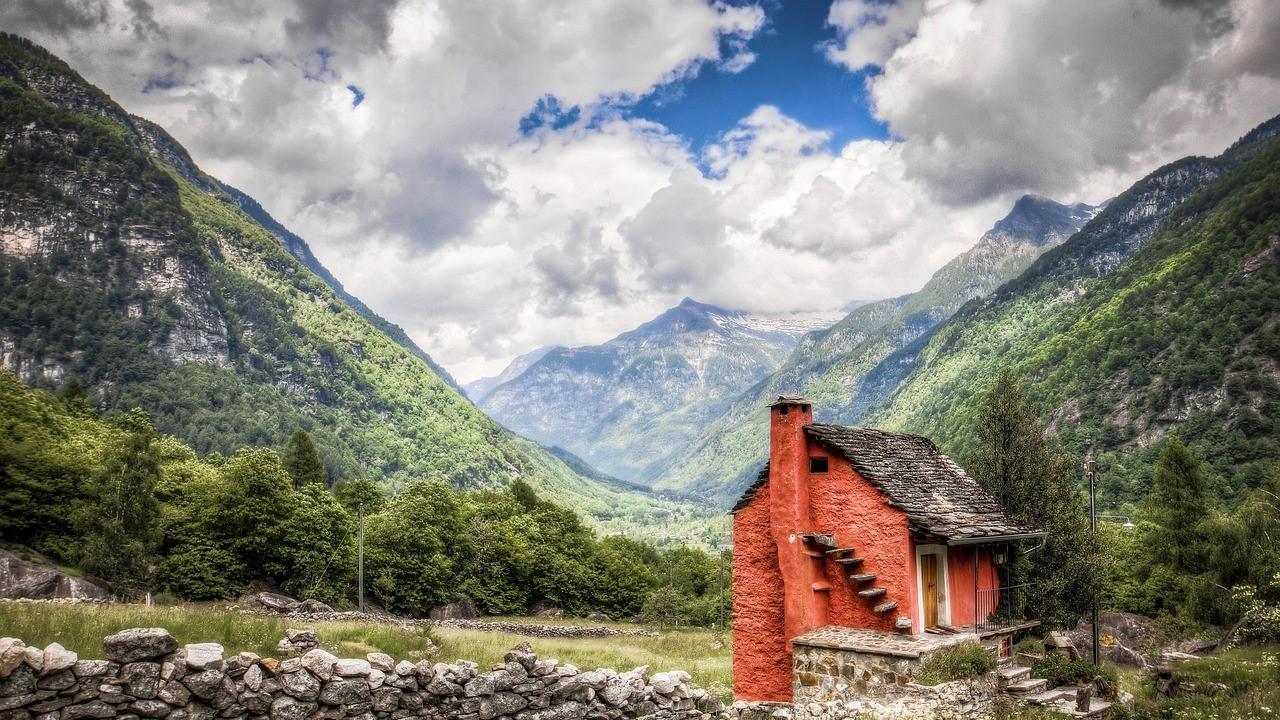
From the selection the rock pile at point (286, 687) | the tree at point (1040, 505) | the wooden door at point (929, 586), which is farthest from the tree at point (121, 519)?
the tree at point (1040, 505)

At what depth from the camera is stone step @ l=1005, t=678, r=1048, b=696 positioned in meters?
17.8

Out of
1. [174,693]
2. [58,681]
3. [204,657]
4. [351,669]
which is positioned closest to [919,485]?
[351,669]

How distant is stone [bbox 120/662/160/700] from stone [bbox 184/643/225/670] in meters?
0.41

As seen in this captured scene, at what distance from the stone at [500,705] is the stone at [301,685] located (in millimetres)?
2702

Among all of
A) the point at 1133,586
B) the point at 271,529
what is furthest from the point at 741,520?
the point at 1133,586

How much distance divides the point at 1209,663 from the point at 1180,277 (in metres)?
209

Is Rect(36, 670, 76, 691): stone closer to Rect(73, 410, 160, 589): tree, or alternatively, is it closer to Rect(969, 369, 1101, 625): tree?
Rect(969, 369, 1101, 625): tree

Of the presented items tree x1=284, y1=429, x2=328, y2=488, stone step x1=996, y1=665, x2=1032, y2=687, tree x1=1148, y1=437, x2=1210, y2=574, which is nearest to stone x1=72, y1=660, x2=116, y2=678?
stone step x1=996, y1=665, x2=1032, y2=687

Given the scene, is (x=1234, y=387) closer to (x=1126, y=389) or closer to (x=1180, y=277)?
(x=1126, y=389)

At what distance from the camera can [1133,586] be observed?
5884cm

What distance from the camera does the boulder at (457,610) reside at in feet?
201

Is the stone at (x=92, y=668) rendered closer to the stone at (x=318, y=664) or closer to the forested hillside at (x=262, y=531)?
the stone at (x=318, y=664)

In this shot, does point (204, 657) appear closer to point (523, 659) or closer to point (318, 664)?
point (318, 664)

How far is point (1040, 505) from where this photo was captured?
31.6 meters
